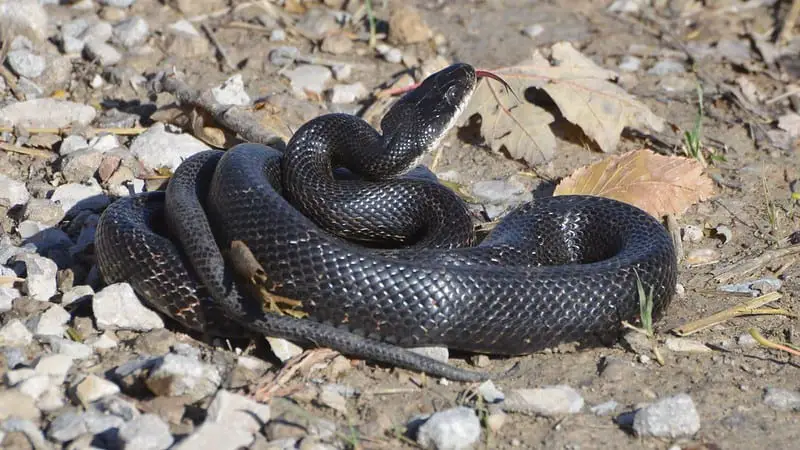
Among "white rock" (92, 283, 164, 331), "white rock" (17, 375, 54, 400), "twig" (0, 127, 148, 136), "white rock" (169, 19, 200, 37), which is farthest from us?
"white rock" (169, 19, 200, 37)

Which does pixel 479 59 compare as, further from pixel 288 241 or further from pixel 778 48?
pixel 288 241

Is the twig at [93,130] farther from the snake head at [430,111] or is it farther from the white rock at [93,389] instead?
the white rock at [93,389]

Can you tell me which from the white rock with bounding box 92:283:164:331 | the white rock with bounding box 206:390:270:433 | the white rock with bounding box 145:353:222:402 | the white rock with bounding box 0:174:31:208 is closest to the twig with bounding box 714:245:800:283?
the white rock with bounding box 206:390:270:433

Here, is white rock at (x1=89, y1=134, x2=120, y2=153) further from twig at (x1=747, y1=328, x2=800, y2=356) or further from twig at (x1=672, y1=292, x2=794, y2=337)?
twig at (x1=747, y1=328, x2=800, y2=356)

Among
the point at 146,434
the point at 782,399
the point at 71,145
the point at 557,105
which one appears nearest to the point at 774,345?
the point at 782,399

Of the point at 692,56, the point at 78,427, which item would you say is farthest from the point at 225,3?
the point at 78,427

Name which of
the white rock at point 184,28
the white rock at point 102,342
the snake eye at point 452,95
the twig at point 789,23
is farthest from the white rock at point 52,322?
the twig at point 789,23
